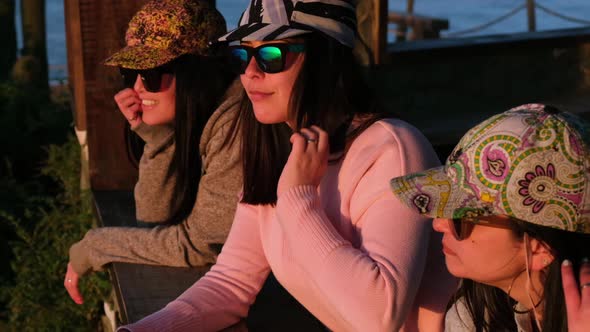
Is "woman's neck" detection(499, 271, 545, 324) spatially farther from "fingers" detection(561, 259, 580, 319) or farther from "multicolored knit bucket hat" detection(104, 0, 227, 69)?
"multicolored knit bucket hat" detection(104, 0, 227, 69)

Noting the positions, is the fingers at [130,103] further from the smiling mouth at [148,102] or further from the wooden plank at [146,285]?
the wooden plank at [146,285]

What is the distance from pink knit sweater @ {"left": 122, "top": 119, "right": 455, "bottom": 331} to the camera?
2600 millimetres

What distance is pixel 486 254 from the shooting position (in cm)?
226

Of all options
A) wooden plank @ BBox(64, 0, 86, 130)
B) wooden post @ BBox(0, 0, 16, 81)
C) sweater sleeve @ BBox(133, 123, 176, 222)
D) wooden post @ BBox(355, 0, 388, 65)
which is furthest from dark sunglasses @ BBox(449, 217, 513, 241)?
wooden post @ BBox(0, 0, 16, 81)

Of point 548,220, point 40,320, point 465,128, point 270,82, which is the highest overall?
point 270,82

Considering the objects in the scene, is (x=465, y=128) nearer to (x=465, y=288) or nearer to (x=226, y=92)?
(x=226, y=92)

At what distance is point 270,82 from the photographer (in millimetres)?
2938

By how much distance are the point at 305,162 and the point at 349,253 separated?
0.28 meters

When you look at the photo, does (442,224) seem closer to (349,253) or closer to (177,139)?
(349,253)

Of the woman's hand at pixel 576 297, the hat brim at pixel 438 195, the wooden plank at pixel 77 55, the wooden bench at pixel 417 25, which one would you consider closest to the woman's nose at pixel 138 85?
the wooden plank at pixel 77 55

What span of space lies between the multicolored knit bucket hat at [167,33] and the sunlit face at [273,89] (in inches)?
37.9

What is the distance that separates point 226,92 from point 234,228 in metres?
0.89

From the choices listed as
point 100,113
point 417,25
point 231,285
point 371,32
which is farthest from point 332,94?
point 417,25

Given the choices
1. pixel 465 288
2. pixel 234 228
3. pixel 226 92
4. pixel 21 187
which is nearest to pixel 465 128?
pixel 21 187
